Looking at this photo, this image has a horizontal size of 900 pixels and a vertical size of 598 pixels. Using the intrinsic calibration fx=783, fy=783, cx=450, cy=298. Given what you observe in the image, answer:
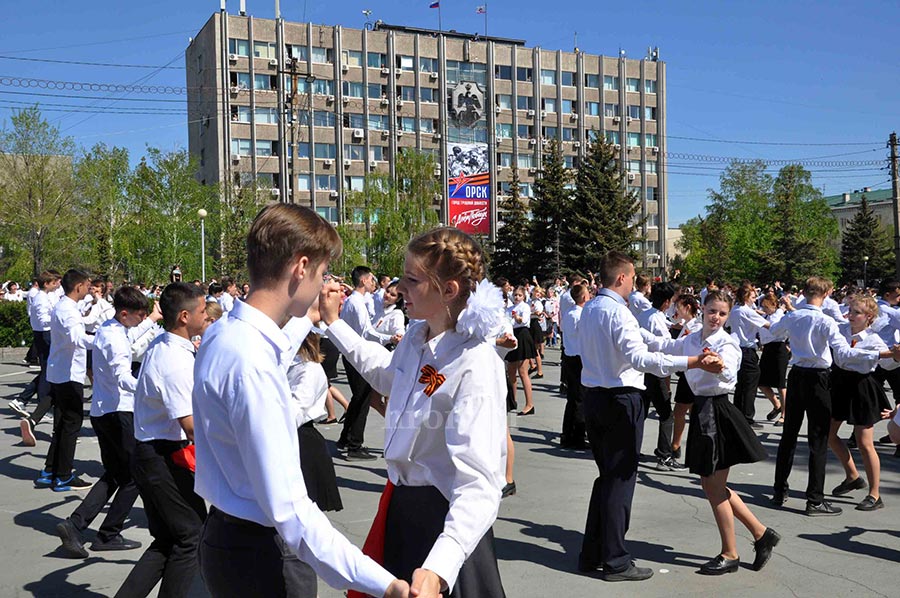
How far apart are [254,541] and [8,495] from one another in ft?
24.2

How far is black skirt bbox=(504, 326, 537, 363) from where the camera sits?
13659 mm

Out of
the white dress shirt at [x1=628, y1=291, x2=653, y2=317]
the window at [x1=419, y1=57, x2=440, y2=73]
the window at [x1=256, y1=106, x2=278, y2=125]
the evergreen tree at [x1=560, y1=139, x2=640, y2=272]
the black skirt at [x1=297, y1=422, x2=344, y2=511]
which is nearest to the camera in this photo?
the black skirt at [x1=297, y1=422, x2=344, y2=511]

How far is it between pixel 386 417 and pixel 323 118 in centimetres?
6698

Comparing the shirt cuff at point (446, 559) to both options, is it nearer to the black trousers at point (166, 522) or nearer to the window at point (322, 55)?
the black trousers at point (166, 522)

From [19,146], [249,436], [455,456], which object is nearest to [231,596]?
[249,436]

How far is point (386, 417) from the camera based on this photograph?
10.8 ft

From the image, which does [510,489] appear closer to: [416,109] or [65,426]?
[65,426]

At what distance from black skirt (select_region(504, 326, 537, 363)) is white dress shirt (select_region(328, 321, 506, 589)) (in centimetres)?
1043

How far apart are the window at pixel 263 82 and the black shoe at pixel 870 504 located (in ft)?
206

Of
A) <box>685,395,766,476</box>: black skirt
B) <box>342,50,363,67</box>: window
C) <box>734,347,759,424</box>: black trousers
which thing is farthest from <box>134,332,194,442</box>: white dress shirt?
<box>342,50,363,67</box>: window

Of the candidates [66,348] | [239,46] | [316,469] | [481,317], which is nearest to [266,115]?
[239,46]

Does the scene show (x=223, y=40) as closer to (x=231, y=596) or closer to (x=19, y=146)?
(x=19, y=146)

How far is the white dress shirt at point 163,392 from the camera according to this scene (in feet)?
16.0

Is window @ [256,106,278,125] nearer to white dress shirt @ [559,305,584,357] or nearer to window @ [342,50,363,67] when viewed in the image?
Answer: window @ [342,50,363,67]
